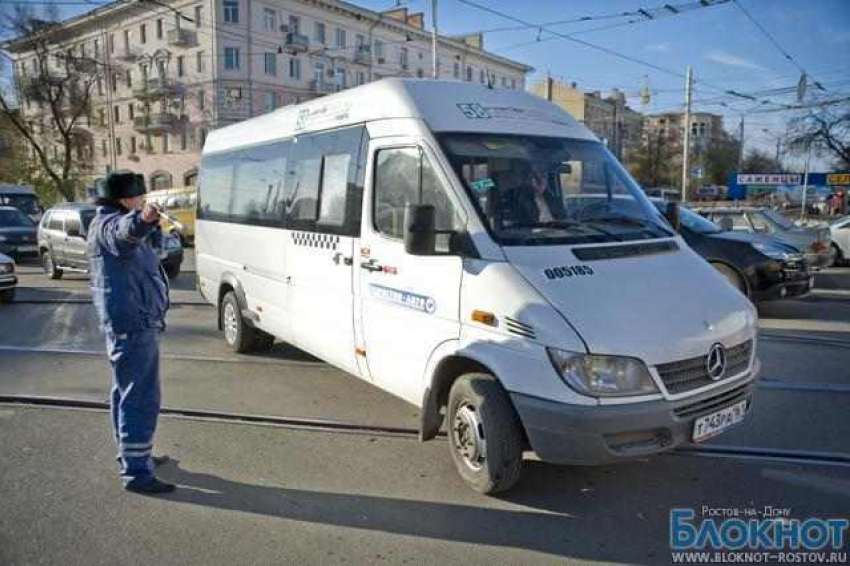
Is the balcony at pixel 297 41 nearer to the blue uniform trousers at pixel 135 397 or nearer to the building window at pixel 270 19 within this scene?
the building window at pixel 270 19

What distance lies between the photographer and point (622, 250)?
4188mm

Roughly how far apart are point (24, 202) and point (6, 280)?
61.8ft

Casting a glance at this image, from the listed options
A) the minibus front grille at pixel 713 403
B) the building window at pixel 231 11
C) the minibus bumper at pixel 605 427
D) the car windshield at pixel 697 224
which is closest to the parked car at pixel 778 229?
the car windshield at pixel 697 224

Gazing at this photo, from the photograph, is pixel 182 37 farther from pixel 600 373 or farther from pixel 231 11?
pixel 600 373

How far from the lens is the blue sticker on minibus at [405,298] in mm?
4270

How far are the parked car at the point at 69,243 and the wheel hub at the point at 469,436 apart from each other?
1210 centimetres

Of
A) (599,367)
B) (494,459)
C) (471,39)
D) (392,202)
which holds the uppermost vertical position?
(471,39)

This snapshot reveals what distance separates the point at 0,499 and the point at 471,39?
65.5 m

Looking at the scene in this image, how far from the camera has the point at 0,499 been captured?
4074 millimetres

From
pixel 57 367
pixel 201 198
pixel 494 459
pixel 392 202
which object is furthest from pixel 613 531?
pixel 201 198

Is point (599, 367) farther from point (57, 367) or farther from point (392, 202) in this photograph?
point (57, 367)

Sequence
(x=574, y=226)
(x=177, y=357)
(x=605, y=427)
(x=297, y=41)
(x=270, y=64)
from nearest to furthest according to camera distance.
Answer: (x=605, y=427)
(x=574, y=226)
(x=177, y=357)
(x=270, y=64)
(x=297, y=41)

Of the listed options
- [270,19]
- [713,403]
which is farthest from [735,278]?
[270,19]

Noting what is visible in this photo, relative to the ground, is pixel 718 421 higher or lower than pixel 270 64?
lower
